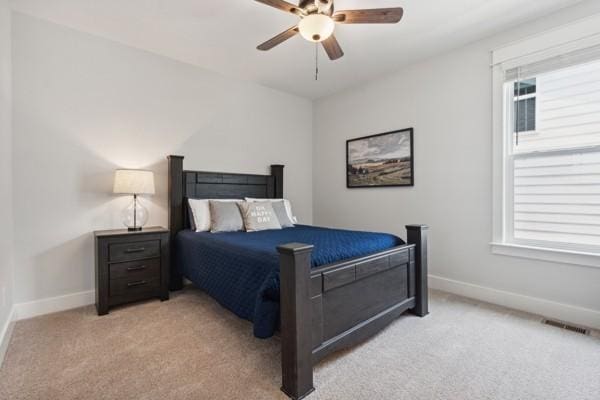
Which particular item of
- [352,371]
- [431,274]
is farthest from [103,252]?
[431,274]

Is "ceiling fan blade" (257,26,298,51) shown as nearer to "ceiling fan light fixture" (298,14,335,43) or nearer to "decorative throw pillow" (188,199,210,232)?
"ceiling fan light fixture" (298,14,335,43)

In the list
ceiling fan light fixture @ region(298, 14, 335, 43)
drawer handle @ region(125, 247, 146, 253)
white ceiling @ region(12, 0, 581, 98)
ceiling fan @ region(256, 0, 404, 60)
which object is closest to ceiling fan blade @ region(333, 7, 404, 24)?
ceiling fan @ region(256, 0, 404, 60)

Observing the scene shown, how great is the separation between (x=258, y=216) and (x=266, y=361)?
1590 millimetres

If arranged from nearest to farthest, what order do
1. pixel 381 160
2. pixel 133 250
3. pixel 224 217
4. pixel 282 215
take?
pixel 133 250 < pixel 224 217 < pixel 282 215 < pixel 381 160

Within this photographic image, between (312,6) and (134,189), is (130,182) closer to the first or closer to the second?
(134,189)

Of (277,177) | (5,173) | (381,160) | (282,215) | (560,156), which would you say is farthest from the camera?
(277,177)

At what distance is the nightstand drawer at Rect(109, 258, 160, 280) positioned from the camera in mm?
2585

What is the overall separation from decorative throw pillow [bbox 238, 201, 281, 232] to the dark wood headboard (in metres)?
0.55

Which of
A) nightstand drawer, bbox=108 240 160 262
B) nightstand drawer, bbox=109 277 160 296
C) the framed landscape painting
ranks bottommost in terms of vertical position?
nightstand drawer, bbox=109 277 160 296

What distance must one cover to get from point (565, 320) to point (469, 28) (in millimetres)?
2766

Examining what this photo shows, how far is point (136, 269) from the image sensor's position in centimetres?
270

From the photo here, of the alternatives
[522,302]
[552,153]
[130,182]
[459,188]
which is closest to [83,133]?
[130,182]

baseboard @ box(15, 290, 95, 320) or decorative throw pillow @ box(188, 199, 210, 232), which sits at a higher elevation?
decorative throw pillow @ box(188, 199, 210, 232)

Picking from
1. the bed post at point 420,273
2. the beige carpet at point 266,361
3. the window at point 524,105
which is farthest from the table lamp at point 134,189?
the window at point 524,105
